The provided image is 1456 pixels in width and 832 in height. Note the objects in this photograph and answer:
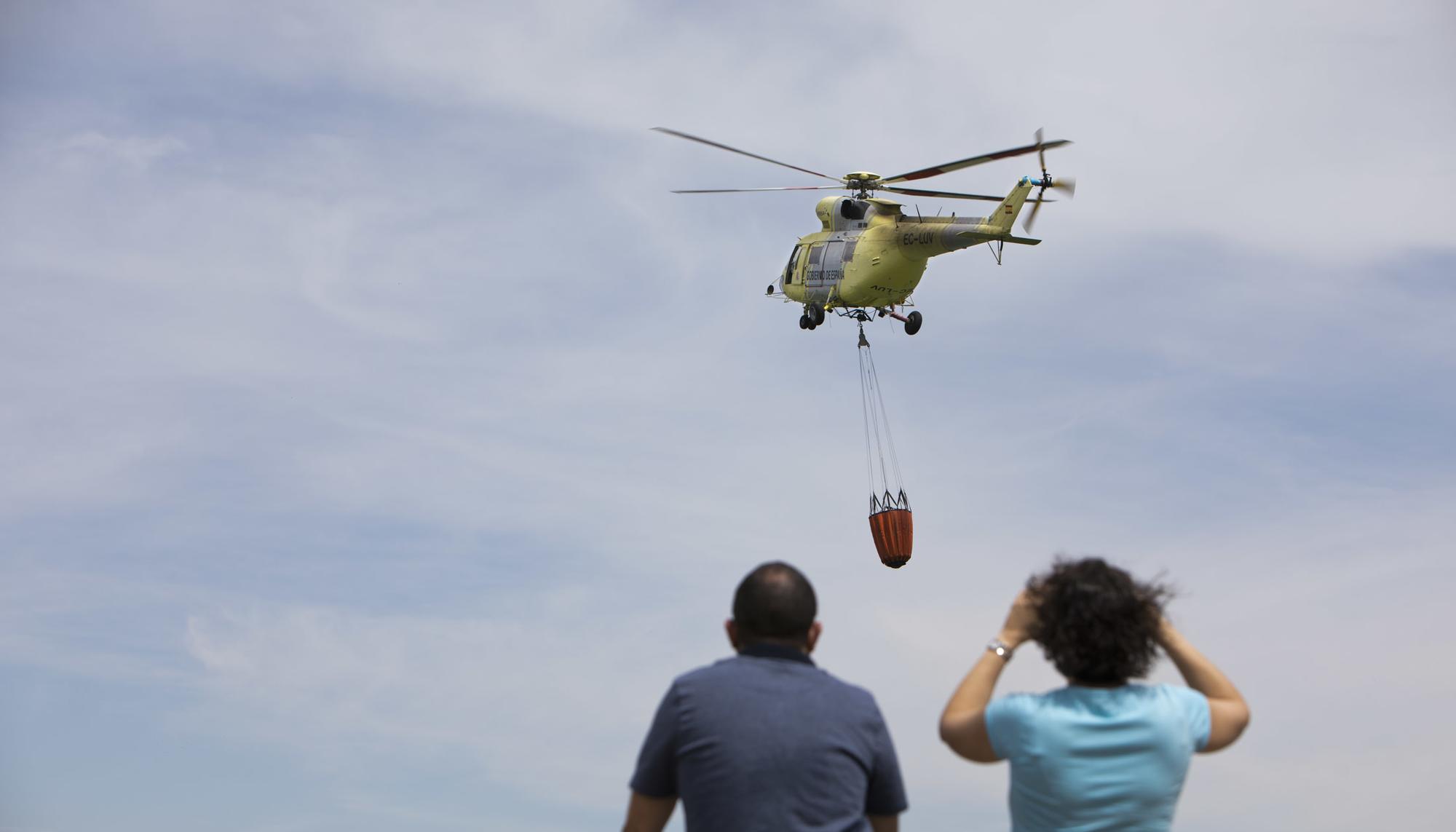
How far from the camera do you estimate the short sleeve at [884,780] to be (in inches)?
231

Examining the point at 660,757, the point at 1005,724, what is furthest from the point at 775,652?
the point at 1005,724

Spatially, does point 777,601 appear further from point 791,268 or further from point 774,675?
point 791,268

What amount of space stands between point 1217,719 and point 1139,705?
1.36 feet

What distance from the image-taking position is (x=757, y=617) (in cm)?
591

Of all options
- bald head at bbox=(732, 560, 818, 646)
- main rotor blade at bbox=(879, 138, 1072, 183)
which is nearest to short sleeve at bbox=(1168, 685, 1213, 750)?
bald head at bbox=(732, 560, 818, 646)

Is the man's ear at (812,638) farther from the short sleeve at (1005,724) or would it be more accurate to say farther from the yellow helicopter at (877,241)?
the yellow helicopter at (877,241)

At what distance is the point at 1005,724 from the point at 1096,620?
1.81 feet

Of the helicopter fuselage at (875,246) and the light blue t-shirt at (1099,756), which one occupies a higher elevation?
the helicopter fuselage at (875,246)


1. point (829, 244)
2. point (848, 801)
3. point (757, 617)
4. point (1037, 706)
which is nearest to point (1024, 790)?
point (1037, 706)

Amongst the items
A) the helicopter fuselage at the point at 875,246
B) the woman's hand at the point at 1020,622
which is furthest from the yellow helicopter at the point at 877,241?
the woman's hand at the point at 1020,622

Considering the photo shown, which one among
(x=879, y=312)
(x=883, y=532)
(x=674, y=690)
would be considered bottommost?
(x=674, y=690)

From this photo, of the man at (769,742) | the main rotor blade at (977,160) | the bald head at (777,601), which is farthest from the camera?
the main rotor blade at (977,160)

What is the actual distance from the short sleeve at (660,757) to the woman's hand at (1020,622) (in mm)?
1399

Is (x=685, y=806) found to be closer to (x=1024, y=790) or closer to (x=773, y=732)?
(x=773, y=732)
